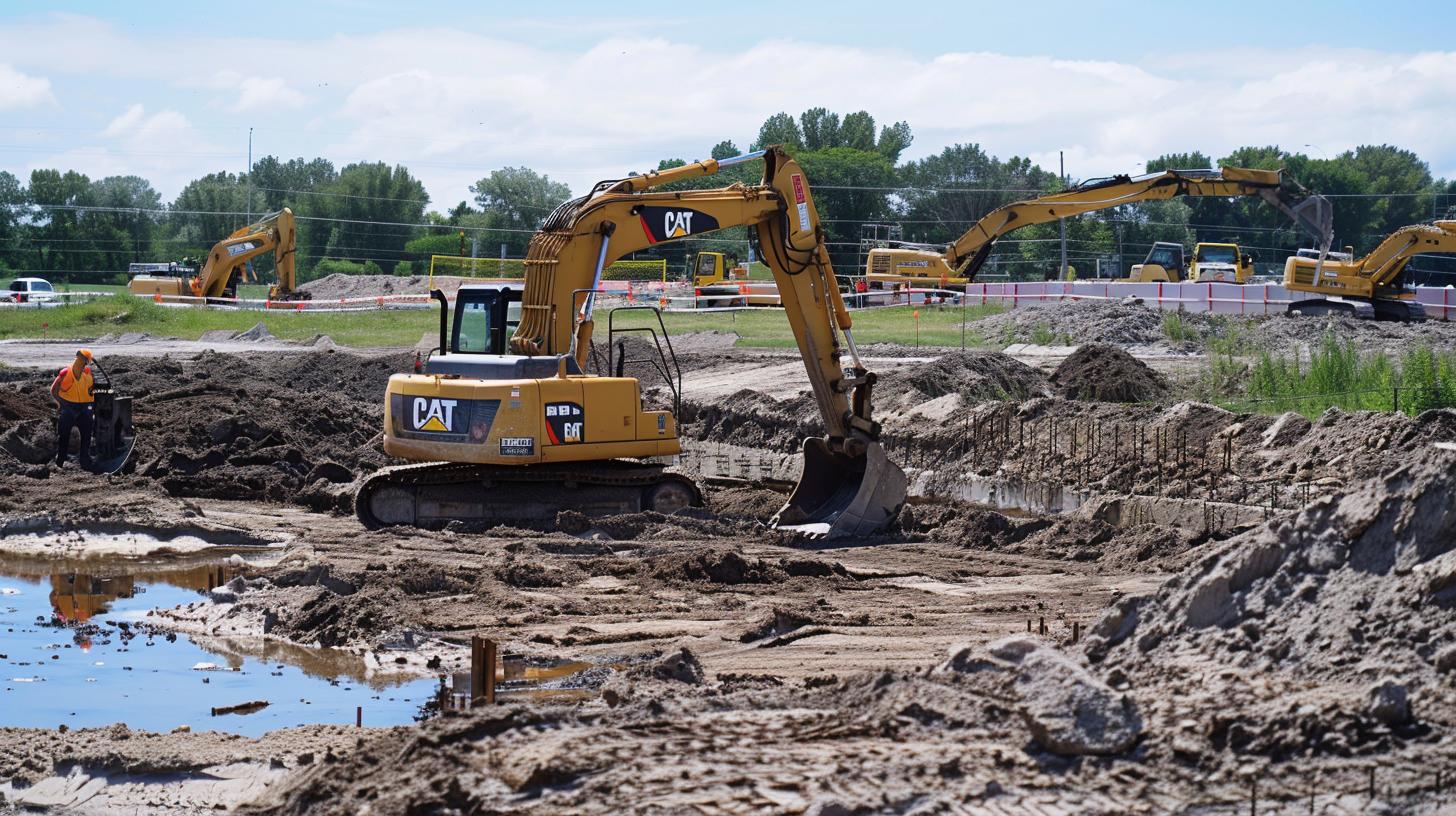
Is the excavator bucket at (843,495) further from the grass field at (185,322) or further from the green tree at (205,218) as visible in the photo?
the green tree at (205,218)

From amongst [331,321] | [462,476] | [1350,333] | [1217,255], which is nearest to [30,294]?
[331,321]

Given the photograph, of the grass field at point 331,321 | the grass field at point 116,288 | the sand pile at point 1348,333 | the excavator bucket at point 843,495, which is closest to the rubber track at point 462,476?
the excavator bucket at point 843,495

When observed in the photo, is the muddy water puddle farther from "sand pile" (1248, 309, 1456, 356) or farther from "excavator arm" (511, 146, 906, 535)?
"sand pile" (1248, 309, 1456, 356)

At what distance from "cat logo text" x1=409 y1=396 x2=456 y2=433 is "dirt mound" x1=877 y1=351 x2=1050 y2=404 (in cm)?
942

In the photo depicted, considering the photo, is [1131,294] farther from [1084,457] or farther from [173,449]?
[173,449]

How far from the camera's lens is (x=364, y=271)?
59.4m

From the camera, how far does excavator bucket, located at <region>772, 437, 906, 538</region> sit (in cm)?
1489

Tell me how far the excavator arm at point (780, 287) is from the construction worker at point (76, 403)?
5806 millimetres

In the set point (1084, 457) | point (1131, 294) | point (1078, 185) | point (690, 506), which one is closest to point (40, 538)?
point (690, 506)

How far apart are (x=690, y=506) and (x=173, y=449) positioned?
6765mm

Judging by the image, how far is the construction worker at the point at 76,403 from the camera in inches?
682

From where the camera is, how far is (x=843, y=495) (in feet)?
50.2

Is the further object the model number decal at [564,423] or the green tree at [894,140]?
the green tree at [894,140]

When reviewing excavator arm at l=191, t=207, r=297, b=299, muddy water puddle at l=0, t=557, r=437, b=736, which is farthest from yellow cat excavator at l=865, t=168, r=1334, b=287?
muddy water puddle at l=0, t=557, r=437, b=736
